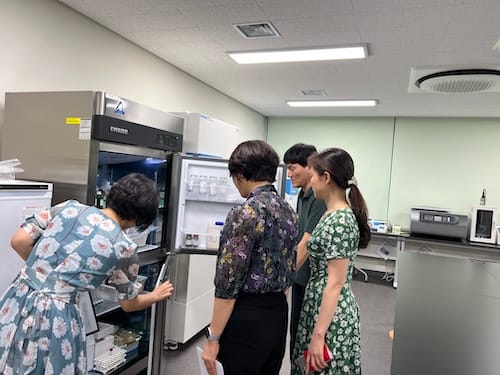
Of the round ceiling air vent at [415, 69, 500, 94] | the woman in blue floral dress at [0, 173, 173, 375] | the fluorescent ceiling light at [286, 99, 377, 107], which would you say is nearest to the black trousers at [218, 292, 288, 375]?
the woman in blue floral dress at [0, 173, 173, 375]

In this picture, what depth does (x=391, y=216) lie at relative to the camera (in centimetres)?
565

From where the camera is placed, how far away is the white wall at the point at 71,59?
2113 millimetres

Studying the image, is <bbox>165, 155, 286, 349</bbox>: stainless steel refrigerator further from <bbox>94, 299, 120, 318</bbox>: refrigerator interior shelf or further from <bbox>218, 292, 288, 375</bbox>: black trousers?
<bbox>218, 292, 288, 375</bbox>: black trousers

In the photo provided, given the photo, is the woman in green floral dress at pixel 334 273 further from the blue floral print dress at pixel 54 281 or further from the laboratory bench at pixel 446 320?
the blue floral print dress at pixel 54 281

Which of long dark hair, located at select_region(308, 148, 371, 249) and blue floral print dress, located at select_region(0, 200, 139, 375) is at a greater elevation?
long dark hair, located at select_region(308, 148, 371, 249)

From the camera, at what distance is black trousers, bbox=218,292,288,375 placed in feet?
4.20

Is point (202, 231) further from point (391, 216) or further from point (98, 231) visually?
point (391, 216)

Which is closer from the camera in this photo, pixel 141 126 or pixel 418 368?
pixel 418 368

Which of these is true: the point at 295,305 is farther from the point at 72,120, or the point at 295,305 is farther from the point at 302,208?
the point at 72,120

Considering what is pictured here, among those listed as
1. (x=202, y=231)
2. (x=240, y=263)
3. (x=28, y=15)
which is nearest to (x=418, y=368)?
(x=240, y=263)

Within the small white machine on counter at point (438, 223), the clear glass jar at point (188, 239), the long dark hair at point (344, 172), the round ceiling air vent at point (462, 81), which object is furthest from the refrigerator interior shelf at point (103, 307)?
Result: the small white machine on counter at point (438, 223)

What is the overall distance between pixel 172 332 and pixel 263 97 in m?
3.03

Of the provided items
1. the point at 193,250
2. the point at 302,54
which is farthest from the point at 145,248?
the point at 302,54

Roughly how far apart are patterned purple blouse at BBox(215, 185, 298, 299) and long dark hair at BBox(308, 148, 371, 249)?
0.29 m
